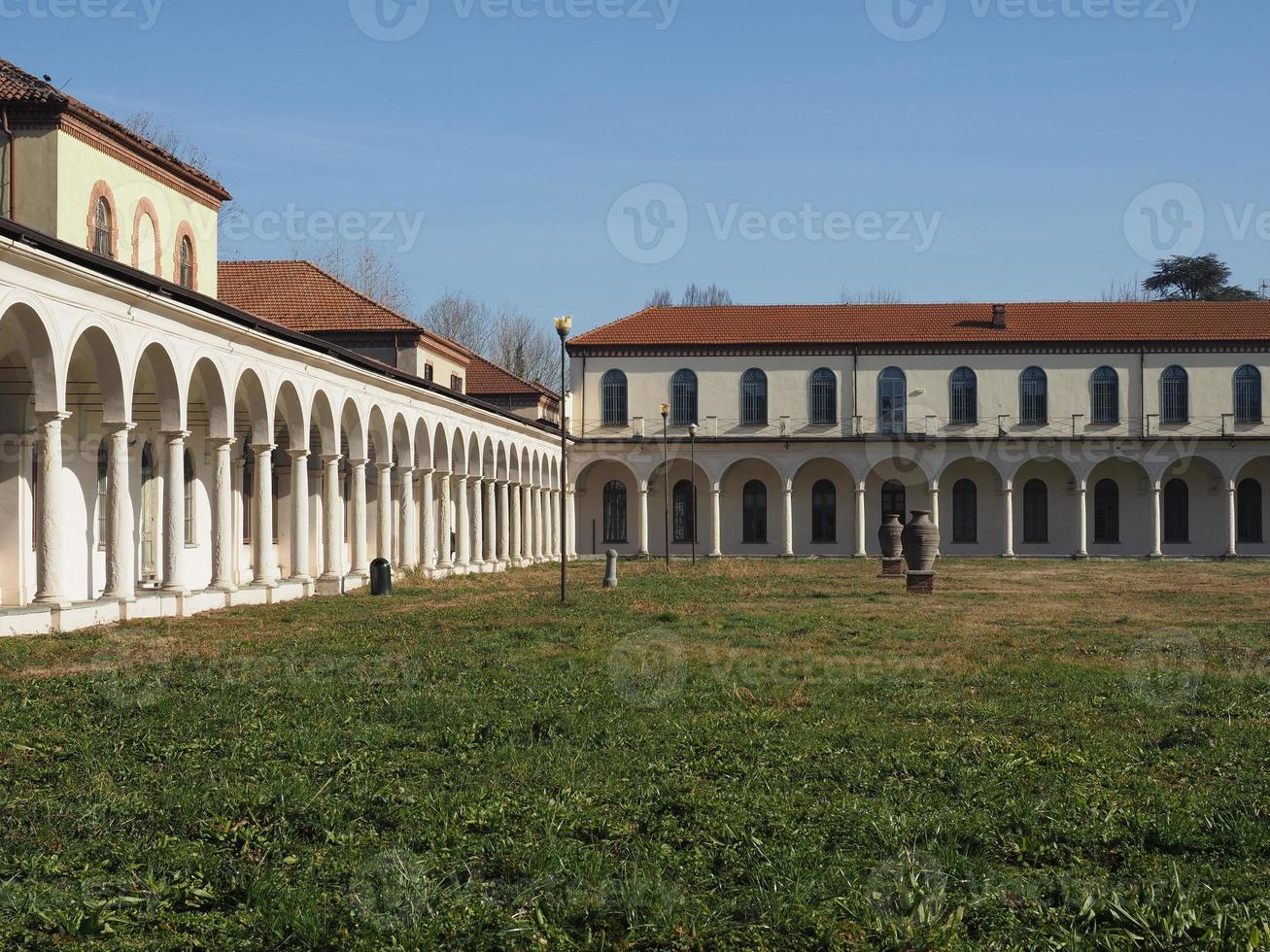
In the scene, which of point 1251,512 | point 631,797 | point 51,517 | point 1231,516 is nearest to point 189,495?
point 51,517

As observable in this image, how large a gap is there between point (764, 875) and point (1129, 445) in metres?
49.5

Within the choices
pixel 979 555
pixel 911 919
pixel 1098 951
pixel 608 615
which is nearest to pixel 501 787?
pixel 911 919

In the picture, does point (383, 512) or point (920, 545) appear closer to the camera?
point (920, 545)

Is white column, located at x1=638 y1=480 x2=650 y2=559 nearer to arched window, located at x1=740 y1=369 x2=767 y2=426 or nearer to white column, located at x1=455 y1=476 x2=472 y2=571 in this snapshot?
arched window, located at x1=740 y1=369 x2=767 y2=426

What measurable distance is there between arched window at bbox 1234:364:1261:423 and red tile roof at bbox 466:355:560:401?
89.4 feet

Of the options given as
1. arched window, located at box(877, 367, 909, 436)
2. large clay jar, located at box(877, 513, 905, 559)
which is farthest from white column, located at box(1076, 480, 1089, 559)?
large clay jar, located at box(877, 513, 905, 559)

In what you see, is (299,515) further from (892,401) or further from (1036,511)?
(1036,511)

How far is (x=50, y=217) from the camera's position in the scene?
24.0 metres

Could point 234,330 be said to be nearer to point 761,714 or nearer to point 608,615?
point 608,615

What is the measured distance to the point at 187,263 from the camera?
3025cm

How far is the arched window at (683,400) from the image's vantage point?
5403 centimetres

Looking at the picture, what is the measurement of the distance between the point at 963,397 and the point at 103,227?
35.8 meters

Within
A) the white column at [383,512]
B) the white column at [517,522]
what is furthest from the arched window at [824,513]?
the white column at [383,512]

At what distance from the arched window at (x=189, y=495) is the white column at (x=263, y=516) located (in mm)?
3171
